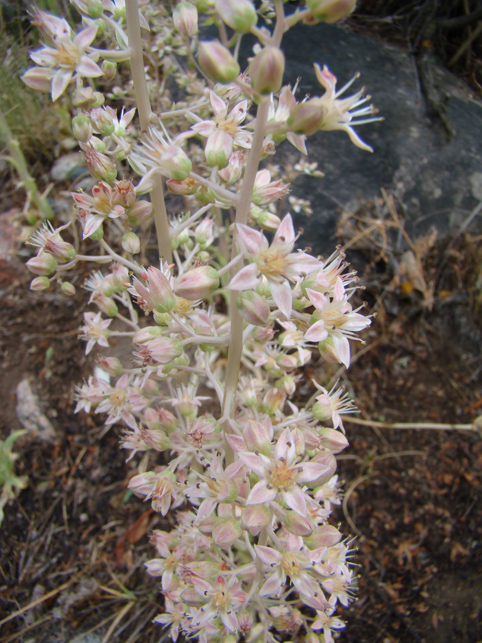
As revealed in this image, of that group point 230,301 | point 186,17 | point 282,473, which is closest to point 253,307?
point 230,301

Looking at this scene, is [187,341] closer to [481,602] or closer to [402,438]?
[402,438]

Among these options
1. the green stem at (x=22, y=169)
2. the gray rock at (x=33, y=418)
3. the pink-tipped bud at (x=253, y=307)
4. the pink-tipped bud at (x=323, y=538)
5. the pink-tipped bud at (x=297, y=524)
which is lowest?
the gray rock at (x=33, y=418)

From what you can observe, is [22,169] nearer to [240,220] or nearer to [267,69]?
[240,220]

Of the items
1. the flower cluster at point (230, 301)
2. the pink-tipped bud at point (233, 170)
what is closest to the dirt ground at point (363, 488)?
the flower cluster at point (230, 301)

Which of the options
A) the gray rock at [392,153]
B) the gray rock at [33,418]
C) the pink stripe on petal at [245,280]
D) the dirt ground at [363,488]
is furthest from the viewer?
the gray rock at [392,153]

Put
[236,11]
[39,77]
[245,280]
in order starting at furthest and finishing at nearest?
[39,77] → [245,280] → [236,11]

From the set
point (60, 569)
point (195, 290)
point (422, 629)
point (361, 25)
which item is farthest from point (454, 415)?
point (361, 25)

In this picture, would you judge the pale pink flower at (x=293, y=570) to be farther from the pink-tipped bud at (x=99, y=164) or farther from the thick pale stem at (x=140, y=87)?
the pink-tipped bud at (x=99, y=164)
